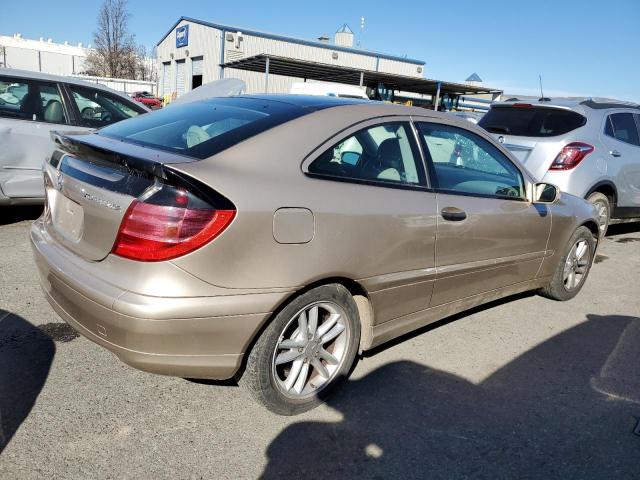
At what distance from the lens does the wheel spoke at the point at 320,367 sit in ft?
8.87

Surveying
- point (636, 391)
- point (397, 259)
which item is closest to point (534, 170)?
point (636, 391)

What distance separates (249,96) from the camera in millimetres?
3387

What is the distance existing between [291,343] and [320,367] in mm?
273

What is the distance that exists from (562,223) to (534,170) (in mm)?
2054

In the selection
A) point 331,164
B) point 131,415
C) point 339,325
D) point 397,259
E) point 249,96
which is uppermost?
point 249,96

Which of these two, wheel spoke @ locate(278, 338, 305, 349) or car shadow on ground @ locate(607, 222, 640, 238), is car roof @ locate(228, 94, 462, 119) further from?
car shadow on ground @ locate(607, 222, 640, 238)

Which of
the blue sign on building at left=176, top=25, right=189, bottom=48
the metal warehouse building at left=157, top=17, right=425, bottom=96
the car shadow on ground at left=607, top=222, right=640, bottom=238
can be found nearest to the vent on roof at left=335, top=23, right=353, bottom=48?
the metal warehouse building at left=157, top=17, right=425, bottom=96

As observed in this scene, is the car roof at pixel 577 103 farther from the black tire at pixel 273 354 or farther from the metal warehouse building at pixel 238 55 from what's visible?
the metal warehouse building at pixel 238 55

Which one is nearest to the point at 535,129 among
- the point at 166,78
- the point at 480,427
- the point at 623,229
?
the point at 623,229

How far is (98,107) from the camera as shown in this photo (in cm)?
609

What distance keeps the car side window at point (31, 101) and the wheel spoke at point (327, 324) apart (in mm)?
4464

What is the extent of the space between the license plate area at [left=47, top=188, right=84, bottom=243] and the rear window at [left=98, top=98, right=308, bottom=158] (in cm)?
44

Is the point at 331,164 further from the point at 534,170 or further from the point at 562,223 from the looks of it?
the point at 534,170

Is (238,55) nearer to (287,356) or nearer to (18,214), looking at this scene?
(18,214)
